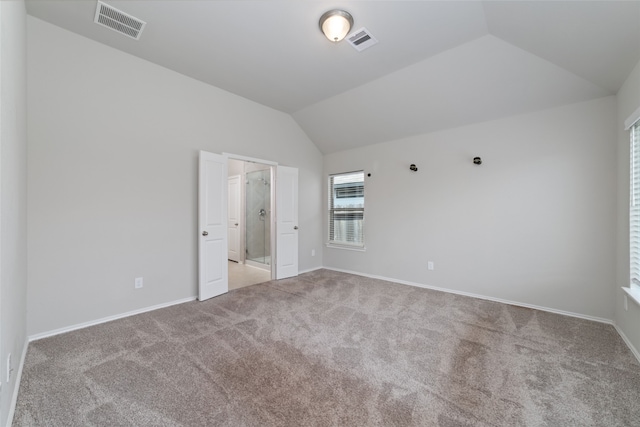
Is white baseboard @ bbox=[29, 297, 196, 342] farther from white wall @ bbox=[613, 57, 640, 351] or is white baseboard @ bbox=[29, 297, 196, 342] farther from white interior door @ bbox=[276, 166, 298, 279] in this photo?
white wall @ bbox=[613, 57, 640, 351]

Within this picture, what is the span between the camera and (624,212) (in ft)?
8.40

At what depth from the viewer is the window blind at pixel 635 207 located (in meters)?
2.32

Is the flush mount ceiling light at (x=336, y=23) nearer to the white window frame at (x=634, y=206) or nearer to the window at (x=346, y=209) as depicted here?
the white window frame at (x=634, y=206)

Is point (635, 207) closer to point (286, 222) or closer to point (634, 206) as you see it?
point (634, 206)

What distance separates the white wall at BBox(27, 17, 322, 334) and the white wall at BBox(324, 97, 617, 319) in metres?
3.12

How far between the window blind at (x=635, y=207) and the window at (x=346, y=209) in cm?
327

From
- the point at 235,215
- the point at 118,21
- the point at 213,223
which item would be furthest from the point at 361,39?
the point at 235,215

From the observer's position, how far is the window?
5.03m

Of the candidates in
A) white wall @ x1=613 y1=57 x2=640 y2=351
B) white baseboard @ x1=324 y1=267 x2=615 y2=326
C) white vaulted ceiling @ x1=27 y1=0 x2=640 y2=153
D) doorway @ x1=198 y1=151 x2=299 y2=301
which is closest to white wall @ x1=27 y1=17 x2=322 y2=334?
doorway @ x1=198 y1=151 x2=299 y2=301

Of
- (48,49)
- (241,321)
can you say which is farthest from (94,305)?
(48,49)

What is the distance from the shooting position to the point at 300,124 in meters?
4.97

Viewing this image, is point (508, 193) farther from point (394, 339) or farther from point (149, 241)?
point (149, 241)

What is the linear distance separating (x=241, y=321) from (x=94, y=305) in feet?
5.10

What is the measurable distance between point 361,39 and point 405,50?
556 mm
